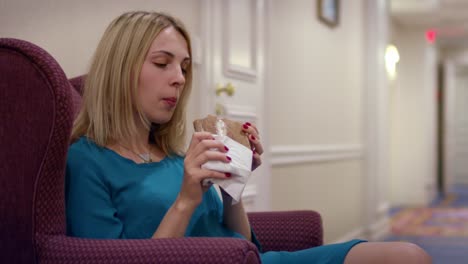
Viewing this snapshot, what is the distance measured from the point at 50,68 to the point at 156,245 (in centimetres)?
41

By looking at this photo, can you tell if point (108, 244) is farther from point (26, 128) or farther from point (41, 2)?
point (41, 2)

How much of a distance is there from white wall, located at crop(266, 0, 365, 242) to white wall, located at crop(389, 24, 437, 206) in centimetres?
324

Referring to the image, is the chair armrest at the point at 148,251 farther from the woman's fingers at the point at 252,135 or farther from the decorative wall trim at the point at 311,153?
the decorative wall trim at the point at 311,153

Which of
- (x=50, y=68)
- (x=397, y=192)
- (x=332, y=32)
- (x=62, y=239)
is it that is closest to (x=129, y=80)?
(x=50, y=68)

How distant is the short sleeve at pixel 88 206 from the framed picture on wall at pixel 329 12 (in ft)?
9.58

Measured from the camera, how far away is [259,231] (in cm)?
168

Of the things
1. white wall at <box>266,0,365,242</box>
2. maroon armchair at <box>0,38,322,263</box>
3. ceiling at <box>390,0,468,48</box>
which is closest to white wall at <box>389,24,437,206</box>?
ceiling at <box>390,0,468,48</box>

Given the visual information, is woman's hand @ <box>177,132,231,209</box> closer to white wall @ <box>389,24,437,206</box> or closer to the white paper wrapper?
the white paper wrapper

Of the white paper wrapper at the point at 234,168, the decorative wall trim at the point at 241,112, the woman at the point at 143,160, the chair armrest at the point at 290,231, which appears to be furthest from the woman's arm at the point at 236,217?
the decorative wall trim at the point at 241,112

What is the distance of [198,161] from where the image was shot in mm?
1193

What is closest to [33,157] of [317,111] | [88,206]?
[88,206]

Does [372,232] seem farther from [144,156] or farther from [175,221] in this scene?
[175,221]

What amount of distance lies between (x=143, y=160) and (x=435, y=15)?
6538 millimetres

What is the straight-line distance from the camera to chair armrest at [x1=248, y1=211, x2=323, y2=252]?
1.64 metres
